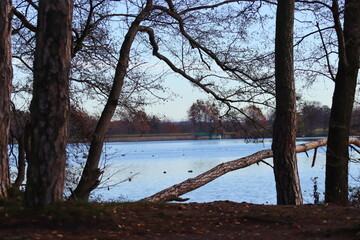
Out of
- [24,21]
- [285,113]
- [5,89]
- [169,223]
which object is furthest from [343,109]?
[5,89]

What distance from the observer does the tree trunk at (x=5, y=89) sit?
695cm

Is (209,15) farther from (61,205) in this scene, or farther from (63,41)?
(61,205)

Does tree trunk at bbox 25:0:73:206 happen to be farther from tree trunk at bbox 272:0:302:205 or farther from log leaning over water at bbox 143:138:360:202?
log leaning over water at bbox 143:138:360:202

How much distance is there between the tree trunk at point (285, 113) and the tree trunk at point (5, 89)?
15.4 ft

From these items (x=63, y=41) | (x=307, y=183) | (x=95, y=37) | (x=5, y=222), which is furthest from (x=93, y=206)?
(x=307, y=183)

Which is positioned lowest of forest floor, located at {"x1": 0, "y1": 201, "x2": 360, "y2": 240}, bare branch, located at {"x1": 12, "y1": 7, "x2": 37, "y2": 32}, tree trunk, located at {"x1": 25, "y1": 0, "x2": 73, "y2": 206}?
forest floor, located at {"x1": 0, "y1": 201, "x2": 360, "y2": 240}

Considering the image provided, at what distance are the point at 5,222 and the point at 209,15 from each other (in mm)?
7728

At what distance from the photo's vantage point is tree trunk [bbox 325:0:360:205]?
12.0m

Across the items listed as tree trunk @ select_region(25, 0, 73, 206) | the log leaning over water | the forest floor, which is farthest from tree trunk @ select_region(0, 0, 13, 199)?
the log leaning over water

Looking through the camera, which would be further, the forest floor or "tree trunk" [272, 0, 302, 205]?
"tree trunk" [272, 0, 302, 205]

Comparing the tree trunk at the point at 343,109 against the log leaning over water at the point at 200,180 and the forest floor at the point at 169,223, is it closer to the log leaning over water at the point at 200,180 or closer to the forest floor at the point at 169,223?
the log leaning over water at the point at 200,180

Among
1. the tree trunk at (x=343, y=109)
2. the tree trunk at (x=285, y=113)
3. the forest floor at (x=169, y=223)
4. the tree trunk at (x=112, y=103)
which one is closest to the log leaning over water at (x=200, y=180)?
the tree trunk at (x=112, y=103)

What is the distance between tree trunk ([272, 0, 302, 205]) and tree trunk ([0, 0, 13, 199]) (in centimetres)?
470

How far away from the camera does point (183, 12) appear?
39.8ft
